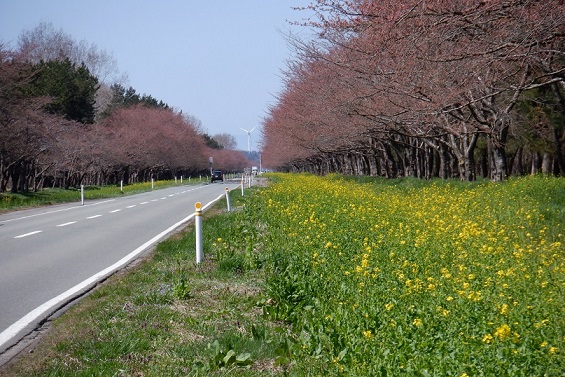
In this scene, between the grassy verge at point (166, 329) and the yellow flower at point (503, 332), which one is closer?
the yellow flower at point (503, 332)

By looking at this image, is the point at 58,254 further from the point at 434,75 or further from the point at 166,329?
the point at 434,75

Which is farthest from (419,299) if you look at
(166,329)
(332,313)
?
(166,329)

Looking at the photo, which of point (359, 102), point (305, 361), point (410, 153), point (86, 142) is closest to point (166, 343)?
point (305, 361)

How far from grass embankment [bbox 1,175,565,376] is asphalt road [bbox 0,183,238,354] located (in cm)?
49

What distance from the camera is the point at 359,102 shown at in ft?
88.0

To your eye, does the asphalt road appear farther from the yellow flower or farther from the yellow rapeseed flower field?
the yellow flower

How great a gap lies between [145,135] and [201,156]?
124ft

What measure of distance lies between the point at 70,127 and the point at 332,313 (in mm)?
56716

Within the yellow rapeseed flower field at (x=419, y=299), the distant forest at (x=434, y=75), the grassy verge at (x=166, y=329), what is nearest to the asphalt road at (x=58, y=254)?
the grassy verge at (x=166, y=329)

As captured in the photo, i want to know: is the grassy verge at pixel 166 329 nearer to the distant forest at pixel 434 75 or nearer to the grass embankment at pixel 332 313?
the grass embankment at pixel 332 313

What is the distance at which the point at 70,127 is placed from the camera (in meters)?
59.7

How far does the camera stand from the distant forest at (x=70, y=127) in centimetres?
3959

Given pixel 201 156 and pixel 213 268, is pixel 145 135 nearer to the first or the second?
pixel 201 156

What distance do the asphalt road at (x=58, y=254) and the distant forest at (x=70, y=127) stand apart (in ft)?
56.8
